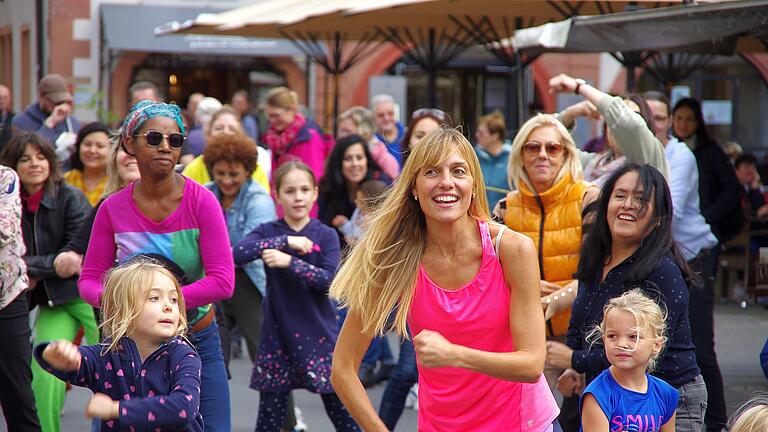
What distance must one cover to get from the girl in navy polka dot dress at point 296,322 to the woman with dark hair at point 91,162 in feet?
5.54

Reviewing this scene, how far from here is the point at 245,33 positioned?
16.5 metres

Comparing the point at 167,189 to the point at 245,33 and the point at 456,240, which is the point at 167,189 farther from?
the point at 245,33

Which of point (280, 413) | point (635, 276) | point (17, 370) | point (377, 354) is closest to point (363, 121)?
point (377, 354)

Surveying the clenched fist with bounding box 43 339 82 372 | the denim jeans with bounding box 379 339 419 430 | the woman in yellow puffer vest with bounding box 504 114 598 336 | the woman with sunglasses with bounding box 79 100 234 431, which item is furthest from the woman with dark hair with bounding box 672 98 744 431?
the clenched fist with bounding box 43 339 82 372

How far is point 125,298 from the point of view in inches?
163

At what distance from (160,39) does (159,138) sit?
18538mm

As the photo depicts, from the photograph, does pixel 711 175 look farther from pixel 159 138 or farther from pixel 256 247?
pixel 159 138

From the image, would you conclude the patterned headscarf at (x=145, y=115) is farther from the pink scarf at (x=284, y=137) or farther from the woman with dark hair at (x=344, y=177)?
the pink scarf at (x=284, y=137)

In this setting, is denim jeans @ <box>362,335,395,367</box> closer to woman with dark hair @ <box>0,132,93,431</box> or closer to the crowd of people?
the crowd of people

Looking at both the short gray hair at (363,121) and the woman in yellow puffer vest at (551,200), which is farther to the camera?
the short gray hair at (363,121)

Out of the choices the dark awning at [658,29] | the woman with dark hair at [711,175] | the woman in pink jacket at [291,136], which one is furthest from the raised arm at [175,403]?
the woman in pink jacket at [291,136]

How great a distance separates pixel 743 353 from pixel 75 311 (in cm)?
460

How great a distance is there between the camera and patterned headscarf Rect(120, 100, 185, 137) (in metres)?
4.84

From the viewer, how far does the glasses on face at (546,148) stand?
5.46 meters
